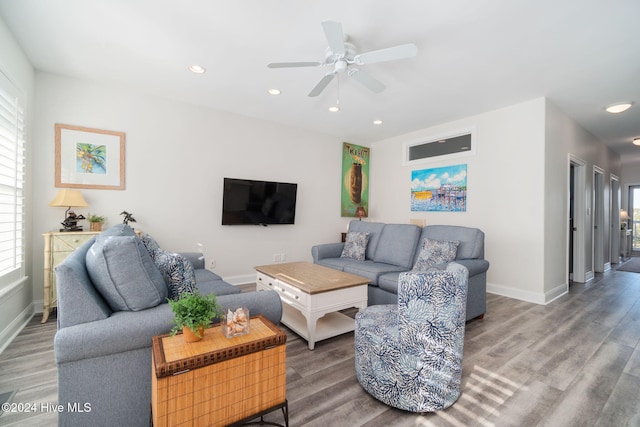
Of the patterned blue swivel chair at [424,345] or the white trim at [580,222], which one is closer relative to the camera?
the patterned blue swivel chair at [424,345]

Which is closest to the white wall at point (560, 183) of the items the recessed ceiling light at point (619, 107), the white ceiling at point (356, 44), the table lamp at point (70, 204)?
the white ceiling at point (356, 44)

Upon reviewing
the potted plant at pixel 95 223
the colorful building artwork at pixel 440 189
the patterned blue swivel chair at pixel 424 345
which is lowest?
the patterned blue swivel chair at pixel 424 345

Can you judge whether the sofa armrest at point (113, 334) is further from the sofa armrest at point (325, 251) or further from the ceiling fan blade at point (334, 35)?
the sofa armrest at point (325, 251)

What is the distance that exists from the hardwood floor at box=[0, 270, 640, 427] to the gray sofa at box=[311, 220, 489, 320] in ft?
1.59

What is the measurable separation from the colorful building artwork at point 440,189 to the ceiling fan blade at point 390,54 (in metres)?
2.81

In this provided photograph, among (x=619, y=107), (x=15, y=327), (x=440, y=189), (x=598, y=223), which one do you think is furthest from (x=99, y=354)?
(x=598, y=223)

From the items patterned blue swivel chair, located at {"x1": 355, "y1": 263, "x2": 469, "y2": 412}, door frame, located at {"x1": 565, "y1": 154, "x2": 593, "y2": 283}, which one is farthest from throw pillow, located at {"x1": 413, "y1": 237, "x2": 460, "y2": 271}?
door frame, located at {"x1": 565, "y1": 154, "x2": 593, "y2": 283}

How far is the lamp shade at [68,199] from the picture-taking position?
2.92m

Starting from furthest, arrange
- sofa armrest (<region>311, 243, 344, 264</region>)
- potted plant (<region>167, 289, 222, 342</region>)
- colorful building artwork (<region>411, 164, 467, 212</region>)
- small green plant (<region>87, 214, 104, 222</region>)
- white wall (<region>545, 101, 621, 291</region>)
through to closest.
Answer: colorful building artwork (<region>411, 164, 467, 212</region>), sofa armrest (<region>311, 243, 344, 264</region>), white wall (<region>545, 101, 621, 291</region>), small green plant (<region>87, 214, 104, 222</region>), potted plant (<region>167, 289, 222, 342</region>)

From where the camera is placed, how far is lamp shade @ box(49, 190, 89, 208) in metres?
2.92

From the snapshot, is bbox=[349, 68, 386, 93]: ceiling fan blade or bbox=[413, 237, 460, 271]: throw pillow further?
bbox=[413, 237, 460, 271]: throw pillow

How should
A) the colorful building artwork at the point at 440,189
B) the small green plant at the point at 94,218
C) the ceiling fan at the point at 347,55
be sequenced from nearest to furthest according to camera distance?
the ceiling fan at the point at 347,55, the small green plant at the point at 94,218, the colorful building artwork at the point at 440,189

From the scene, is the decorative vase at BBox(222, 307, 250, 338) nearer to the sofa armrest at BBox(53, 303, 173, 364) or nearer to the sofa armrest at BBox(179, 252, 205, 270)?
the sofa armrest at BBox(53, 303, 173, 364)

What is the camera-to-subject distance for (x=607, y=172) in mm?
5781
